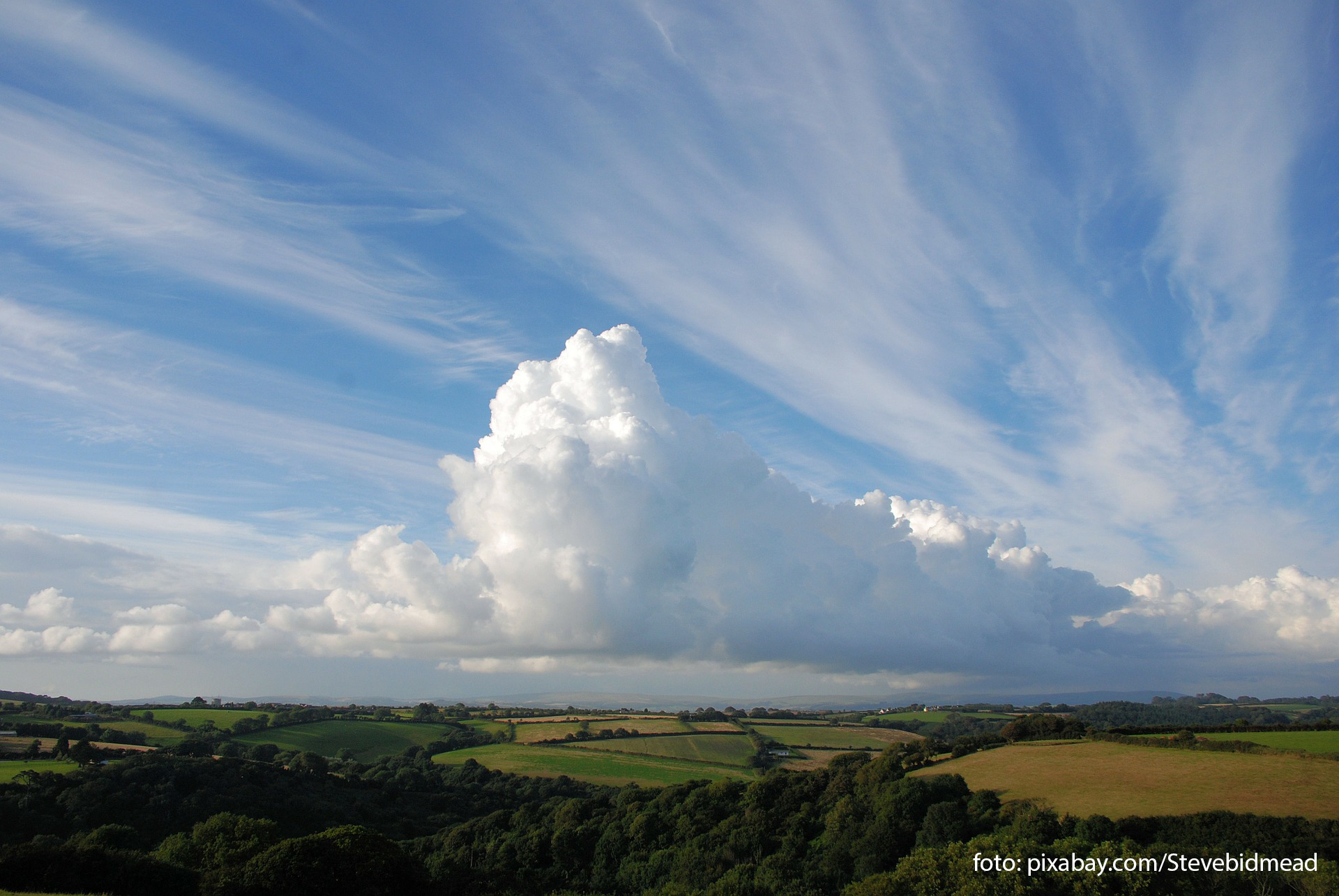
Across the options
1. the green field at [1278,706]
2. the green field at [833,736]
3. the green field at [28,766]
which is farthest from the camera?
the green field at [1278,706]

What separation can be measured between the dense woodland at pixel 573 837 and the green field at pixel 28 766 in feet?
9.78

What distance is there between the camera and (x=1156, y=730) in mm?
78375

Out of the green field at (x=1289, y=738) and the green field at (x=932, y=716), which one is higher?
the green field at (x=1289, y=738)

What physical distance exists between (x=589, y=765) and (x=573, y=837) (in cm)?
4600

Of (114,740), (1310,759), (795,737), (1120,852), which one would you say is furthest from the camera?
(795,737)

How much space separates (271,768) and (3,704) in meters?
98.1

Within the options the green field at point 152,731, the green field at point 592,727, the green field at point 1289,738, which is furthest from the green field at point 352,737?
the green field at point 1289,738

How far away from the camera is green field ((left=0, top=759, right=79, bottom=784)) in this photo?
64.6m

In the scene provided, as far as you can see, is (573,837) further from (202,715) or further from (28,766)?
(202,715)

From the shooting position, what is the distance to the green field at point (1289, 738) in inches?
2291

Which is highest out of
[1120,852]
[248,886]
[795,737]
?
[1120,852]

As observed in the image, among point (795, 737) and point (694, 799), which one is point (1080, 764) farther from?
point (795, 737)

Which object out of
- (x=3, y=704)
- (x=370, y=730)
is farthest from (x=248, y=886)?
(x=3, y=704)

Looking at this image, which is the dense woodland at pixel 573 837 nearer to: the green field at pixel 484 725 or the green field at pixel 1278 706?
the green field at pixel 484 725
